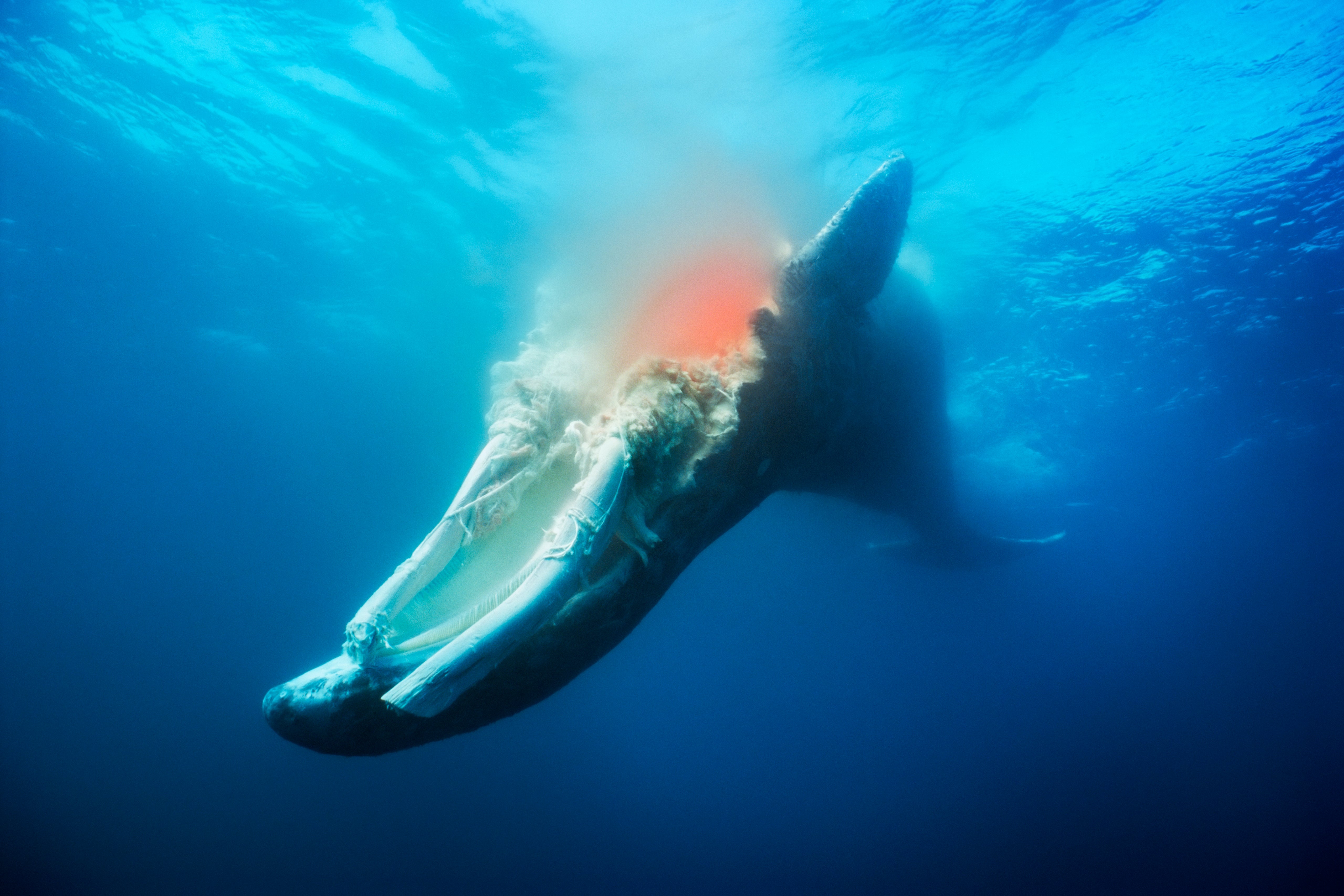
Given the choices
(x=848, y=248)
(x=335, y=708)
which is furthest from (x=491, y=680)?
→ (x=848, y=248)

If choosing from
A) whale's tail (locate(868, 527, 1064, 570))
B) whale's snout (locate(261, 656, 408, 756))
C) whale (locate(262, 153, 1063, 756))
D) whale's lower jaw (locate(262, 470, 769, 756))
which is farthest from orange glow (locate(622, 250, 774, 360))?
whale's tail (locate(868, 527, 1064, 570))

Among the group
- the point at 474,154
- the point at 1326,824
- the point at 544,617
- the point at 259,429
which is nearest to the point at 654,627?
the point at 259,429

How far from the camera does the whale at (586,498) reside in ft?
7.12

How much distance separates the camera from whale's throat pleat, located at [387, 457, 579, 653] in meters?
2.41

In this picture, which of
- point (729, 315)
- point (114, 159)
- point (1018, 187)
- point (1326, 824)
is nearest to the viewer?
point (729, 315)

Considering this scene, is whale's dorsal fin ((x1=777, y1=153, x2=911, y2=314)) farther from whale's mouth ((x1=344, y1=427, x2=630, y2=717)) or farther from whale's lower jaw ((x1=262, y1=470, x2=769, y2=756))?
whale's mouth ((x1=344, y1=427, x2=630, y2=717))

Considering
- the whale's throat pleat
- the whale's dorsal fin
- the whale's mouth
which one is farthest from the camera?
the whale's dorsal fin

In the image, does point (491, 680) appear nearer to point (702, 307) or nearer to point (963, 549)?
point (702, 307)

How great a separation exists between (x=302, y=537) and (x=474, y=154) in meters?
41.3

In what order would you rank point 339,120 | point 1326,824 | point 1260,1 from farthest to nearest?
point 1326,824, point 339,120, point 1260,1

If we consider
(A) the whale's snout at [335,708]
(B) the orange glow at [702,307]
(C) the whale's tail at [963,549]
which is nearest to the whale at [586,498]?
(A) the whale's snout at [335,708]

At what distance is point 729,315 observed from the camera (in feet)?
17.1

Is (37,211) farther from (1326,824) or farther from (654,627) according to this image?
(1326,824)

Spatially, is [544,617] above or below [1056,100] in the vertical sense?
below
